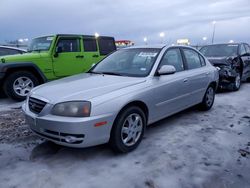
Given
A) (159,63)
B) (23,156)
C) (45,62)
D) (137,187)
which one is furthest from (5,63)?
(137,187)

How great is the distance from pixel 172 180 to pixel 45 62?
542cm

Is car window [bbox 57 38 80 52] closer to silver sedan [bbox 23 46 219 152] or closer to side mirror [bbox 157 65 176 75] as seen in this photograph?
silver sedan [bbox 23 46 219 152]

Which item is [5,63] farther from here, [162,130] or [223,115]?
[223,115]

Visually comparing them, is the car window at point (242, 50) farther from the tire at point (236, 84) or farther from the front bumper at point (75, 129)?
the front bumper at point (75, 129)

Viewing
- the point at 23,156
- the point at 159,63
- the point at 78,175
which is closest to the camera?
the point at 78,175

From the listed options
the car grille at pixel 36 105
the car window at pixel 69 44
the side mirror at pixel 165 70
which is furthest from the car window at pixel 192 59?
the car window at pixel 69 44

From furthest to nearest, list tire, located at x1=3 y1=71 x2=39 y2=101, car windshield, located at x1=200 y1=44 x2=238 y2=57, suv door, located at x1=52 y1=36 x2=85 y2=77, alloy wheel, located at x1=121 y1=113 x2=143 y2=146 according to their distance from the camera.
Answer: car windshield, located at x1=200 y1=44 x2=238 y2=57, suv door, located at x1=52 y1=36 x2=85 y2=77, tire, located at x1=3 y1=71 x2=39 y2=101, alloy wheel, located at x1=121 y1=113 x2=143 y2=146

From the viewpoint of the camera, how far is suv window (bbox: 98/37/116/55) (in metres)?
8.77

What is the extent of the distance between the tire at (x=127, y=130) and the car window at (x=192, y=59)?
193 centimetres

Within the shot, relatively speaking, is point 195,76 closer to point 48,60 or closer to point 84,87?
point 84,87

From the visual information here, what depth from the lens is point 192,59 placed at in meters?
5.36

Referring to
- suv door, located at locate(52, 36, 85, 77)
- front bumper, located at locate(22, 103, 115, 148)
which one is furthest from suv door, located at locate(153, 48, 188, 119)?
suv door, located at locate(52, 36, 85, 77)

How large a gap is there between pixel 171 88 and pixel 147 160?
1.45 metres

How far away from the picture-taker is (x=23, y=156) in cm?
358
